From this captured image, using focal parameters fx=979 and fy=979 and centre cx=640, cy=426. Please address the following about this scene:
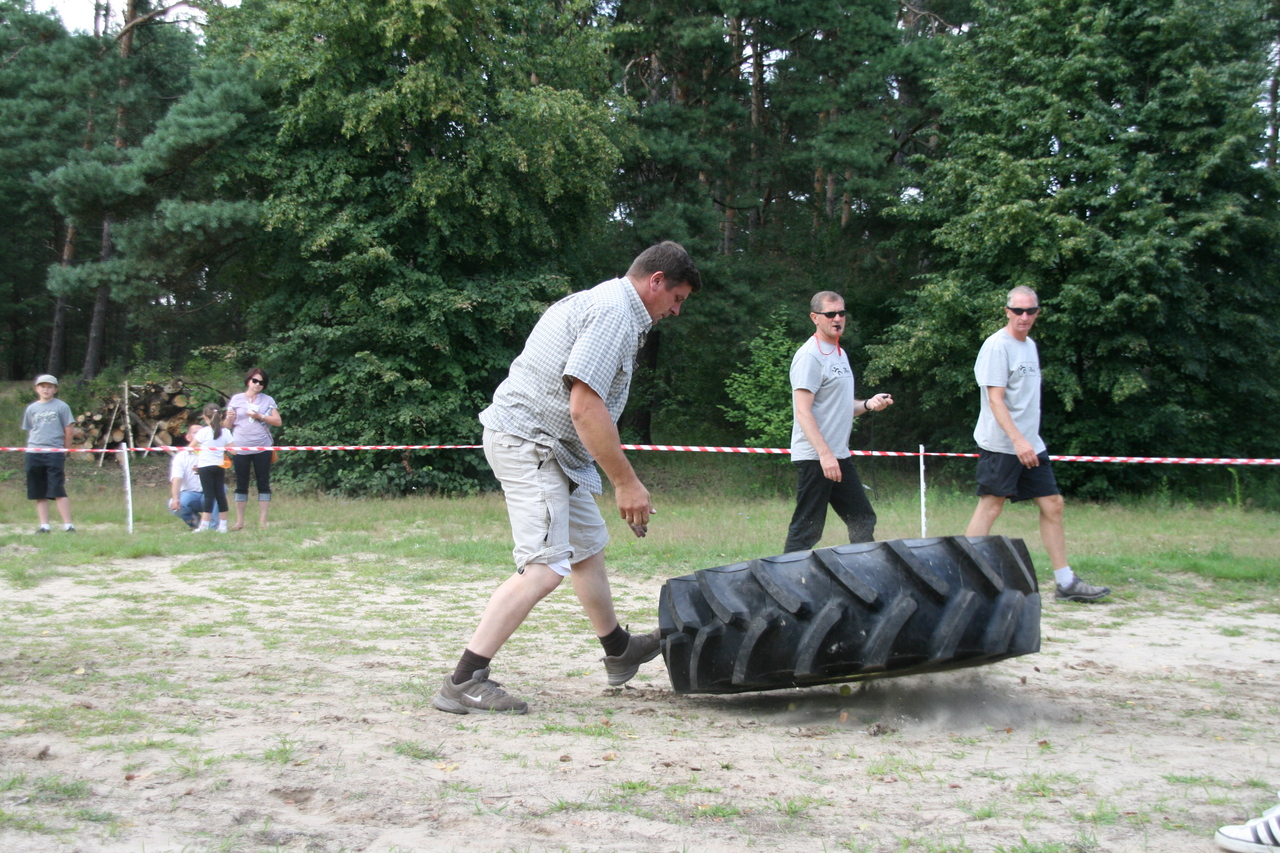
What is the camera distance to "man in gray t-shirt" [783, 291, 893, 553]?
5332mm

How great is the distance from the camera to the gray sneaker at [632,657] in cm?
422

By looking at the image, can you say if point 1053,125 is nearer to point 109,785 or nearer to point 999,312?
point 999,312

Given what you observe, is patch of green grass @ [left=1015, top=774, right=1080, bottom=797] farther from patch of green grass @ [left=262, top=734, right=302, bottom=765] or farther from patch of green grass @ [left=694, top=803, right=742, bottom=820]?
patch of green grass @ [left=262, top=734, right=302, bottom=765]

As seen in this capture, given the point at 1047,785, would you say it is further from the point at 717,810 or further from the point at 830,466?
the point at 830,466

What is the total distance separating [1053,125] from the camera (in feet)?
57.9

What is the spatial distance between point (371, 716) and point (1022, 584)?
2.49m

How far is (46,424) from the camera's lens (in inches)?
397

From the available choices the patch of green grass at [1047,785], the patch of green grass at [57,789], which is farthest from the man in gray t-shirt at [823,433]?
the patch of green grass at [57,789]

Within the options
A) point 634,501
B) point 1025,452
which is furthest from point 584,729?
point 1025,452

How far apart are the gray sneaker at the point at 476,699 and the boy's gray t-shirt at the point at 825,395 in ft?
7.55

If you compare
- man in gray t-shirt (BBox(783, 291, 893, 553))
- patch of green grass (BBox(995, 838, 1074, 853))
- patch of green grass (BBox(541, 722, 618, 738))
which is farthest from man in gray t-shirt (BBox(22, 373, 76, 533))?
patch of green grass (BBox(995, 838, 1074, 853))

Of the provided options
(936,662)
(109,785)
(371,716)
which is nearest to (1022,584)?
(936,662)

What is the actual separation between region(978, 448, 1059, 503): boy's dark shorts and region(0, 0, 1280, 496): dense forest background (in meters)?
11.9

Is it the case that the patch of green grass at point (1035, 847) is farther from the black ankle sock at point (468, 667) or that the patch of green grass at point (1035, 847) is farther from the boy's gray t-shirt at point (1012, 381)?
the boy's gray t-shirt at point (1012, 381)
